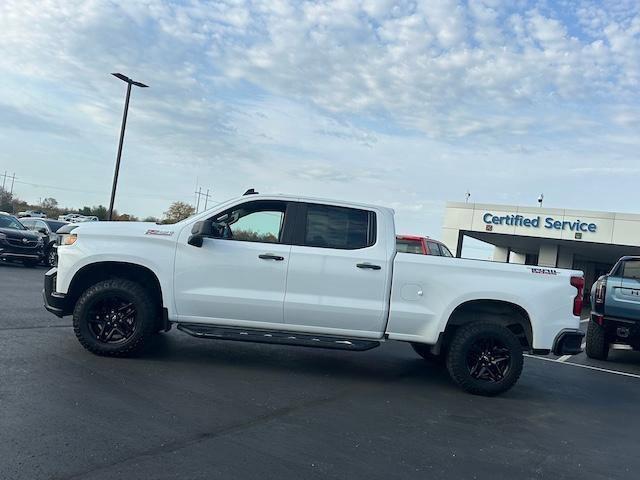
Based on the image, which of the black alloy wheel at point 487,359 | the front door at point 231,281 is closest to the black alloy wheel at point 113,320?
the front door at point 231,281

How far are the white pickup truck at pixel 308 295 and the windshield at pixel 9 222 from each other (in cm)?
1248

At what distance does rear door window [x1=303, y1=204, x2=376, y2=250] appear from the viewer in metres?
6.80

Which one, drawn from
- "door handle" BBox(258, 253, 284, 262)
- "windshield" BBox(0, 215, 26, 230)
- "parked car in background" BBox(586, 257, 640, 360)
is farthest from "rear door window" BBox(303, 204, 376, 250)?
"windshield" BBox(0, 215, 26, 230)

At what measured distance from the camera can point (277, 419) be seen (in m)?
5.11

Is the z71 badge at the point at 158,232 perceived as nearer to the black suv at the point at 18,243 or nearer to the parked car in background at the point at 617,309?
the parked car in background at the point at 617,309

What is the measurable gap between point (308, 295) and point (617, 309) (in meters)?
5.96

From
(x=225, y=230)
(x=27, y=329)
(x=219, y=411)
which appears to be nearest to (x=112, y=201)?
(x=27, y=329)

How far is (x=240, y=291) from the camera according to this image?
661cm

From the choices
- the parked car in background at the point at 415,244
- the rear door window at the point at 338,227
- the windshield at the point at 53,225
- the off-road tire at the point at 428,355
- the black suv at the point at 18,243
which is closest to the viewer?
the rear door window at the point at 338,227

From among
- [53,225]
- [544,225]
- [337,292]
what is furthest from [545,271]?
[544,225]

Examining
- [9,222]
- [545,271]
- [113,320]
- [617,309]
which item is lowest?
[113,320]

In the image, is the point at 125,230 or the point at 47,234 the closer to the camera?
the point at 125,230

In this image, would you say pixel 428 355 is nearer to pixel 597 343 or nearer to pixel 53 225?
pixel 597 343

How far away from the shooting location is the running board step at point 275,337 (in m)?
6.49
